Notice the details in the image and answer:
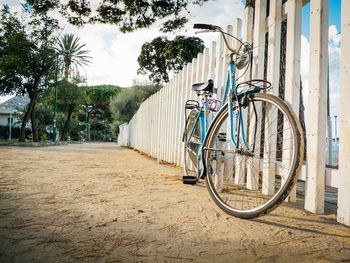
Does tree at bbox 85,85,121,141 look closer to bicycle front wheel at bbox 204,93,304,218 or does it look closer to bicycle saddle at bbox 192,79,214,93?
bicycle saddle at bbox 192,79,214,93

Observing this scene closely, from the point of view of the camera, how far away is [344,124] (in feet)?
5.66

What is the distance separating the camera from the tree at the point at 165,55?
18109 mm

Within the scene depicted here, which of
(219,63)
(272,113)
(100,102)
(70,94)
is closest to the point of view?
(272,113)

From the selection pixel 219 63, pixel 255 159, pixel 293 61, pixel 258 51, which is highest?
pixel 219 63

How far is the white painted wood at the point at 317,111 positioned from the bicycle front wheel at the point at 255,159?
161 millimetres

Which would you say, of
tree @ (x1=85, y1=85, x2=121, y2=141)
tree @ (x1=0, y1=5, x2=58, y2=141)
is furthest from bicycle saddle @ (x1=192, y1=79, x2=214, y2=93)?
tree @ (x1=85, y1=85, x2=121, y2=141)

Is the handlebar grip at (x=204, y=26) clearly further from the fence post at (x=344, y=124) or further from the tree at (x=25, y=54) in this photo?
the tree at (x=25, y=54)

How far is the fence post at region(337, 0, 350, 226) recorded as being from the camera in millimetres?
1678

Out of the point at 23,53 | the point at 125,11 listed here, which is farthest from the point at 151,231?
the point at 23,53

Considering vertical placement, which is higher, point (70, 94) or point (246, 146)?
point (70, 94)

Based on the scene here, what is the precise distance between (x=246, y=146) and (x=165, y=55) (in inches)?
729

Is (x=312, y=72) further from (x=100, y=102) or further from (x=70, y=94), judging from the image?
(x=100, y=102)

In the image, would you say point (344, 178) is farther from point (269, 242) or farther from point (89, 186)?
point (89, 186)

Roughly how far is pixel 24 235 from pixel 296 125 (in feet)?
5.73
